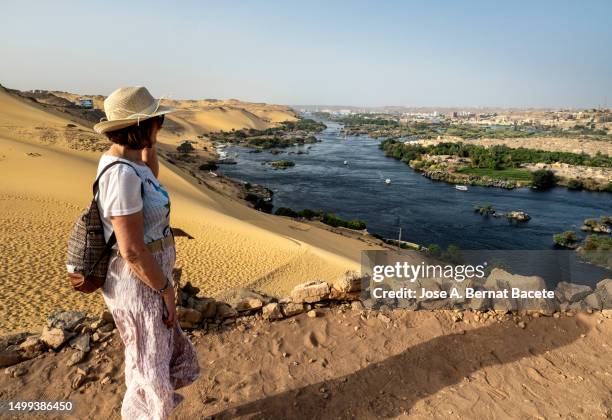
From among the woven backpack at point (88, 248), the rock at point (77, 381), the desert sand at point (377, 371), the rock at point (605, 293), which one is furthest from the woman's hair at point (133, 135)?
the rock at point (605, 293)

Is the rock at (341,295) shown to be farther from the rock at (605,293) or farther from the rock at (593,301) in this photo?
the rock at (605,293)

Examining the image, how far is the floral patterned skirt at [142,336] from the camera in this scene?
2406mm

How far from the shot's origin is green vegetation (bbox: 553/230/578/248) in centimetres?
2482

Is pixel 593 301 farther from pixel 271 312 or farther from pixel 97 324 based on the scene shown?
pixel 97 324

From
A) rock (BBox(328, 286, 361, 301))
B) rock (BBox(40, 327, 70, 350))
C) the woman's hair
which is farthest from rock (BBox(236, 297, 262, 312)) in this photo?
the woman's hair

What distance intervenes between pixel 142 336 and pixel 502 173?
1965 inches

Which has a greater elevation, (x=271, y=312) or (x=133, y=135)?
(x=133, y=135)

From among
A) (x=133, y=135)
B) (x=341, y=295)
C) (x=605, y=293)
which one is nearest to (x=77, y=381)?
(x=133, y=135)

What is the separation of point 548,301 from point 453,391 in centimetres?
216

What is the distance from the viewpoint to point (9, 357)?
13.7 feet

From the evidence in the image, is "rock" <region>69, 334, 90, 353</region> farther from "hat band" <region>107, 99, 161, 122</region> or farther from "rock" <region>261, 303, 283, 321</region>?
"hat band" <region>107, 99, 161, 122</region>

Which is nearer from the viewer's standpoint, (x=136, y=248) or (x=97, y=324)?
(x=136, y=248)

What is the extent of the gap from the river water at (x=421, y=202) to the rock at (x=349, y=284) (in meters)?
20.2

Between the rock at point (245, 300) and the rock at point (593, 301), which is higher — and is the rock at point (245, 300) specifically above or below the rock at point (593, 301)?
below
